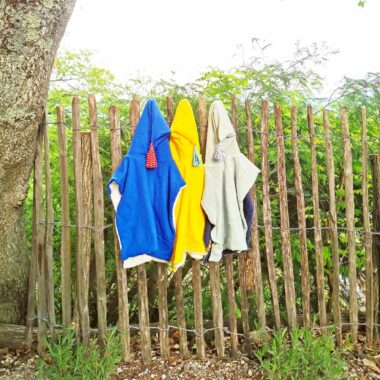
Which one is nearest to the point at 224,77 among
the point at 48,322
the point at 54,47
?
the point at 54,47

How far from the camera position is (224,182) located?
A: 3223 mm

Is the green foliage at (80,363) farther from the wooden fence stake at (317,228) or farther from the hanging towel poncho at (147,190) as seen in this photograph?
the wooden fence stake at (317,228)

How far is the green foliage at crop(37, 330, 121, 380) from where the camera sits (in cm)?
299

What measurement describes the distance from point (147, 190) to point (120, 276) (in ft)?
2.33

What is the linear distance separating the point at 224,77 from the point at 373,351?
2671mm

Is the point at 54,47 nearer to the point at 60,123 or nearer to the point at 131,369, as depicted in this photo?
the point at 60,123

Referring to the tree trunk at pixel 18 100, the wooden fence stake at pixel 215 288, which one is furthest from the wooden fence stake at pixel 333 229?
the tree trunk at pixel 18 100

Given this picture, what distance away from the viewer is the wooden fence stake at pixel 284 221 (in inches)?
132

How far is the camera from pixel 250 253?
3.42m

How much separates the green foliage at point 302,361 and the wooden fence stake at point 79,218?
1336 mm

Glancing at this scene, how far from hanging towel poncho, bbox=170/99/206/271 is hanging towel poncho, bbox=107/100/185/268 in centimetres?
6

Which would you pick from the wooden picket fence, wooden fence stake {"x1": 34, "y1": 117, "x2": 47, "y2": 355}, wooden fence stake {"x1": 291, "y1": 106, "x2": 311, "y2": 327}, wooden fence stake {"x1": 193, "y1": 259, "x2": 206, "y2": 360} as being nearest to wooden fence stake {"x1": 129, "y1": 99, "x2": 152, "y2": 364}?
the wooden picket fence

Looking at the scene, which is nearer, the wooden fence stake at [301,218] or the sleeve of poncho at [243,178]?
the sleeve of poncho at [243,178]

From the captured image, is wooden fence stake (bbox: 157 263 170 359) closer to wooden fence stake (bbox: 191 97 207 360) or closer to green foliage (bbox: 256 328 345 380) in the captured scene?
wooden fence stake (bbox: 191 97 207 360)
